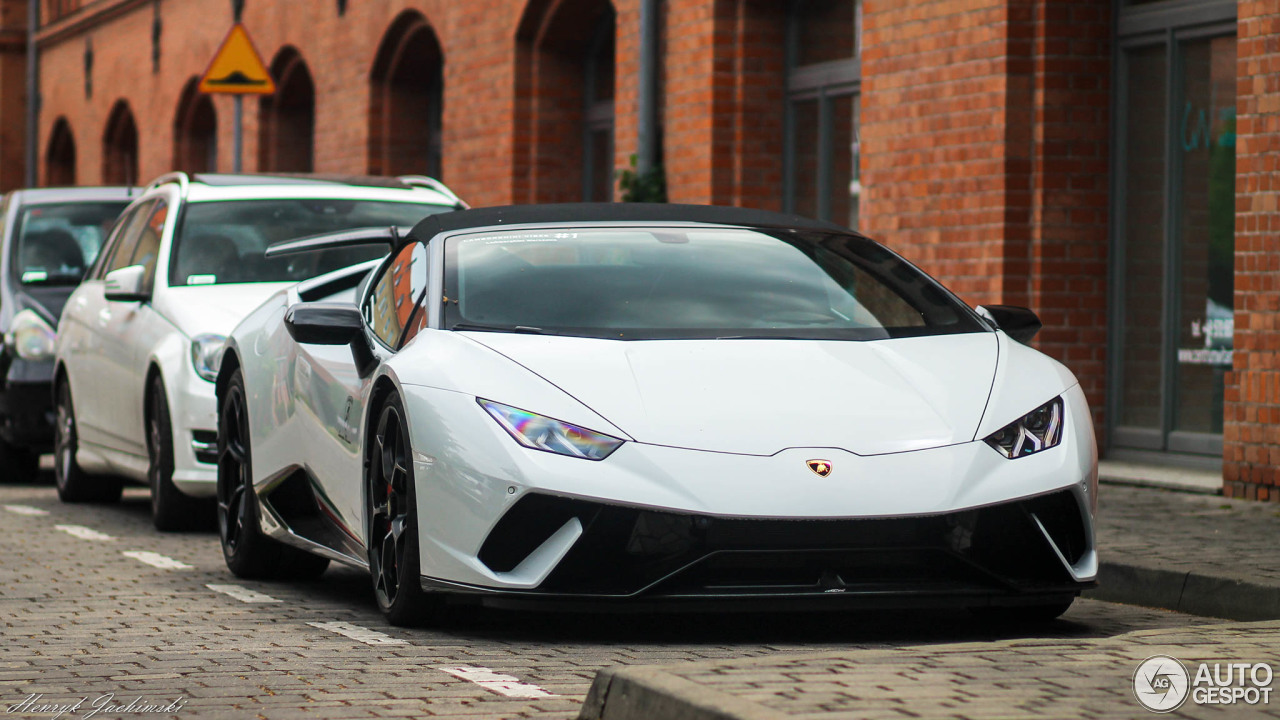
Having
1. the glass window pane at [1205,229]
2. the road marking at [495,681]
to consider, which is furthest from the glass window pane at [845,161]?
the road marking at [495,681]

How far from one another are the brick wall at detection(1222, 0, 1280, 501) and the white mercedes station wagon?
387 centimetres

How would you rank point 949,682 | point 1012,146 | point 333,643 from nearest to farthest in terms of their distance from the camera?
point 949,682 < point 333,643 < point 1012,146

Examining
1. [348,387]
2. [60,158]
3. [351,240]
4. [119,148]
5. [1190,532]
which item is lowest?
[1190,532]

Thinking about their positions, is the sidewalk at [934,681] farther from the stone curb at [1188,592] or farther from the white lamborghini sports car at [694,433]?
the white lamborghini sports car at [694,433]

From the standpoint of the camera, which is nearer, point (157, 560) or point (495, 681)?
point (495, 681)

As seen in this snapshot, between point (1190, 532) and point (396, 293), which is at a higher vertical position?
point (396, 293)

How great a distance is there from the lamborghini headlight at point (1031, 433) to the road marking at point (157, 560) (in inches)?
149

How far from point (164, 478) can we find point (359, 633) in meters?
3.63

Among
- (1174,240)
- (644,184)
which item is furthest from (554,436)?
(644,184)

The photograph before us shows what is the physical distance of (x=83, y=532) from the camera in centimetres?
1004

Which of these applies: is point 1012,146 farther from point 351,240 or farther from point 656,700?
point 656,700

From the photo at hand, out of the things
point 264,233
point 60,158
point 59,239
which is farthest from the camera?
point 60,158

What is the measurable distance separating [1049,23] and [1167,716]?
808cm

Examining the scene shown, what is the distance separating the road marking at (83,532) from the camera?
9758 mm
